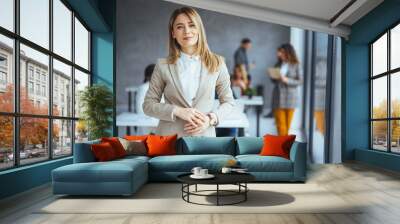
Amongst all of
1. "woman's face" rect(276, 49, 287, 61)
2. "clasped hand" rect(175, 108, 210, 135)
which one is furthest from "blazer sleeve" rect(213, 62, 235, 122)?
"woman's face" rect(276, 49, 287, 61)

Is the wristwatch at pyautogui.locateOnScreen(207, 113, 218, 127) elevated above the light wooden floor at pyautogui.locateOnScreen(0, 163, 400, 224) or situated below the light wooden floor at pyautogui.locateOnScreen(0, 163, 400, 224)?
above

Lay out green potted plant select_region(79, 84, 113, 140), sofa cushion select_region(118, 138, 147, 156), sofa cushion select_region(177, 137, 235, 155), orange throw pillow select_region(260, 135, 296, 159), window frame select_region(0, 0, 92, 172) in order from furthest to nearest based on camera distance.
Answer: green potted plant select_region(79, 84, 113, 140), sofa cushion select_region(177, 137, 235, 155), sofa cushion select_region(118, 138, 147, 156), orange throw pillow select_region(260, 135, 296, 159), window frame select_region(0, 0, 92, 172)

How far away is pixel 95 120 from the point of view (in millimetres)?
7984

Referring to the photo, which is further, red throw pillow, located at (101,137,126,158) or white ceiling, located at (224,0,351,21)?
white ceiling, located at (224,0,351,21)

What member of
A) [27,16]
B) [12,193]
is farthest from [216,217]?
[27,16]

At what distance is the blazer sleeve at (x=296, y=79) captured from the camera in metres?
9.41

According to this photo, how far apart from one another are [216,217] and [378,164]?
5690mm

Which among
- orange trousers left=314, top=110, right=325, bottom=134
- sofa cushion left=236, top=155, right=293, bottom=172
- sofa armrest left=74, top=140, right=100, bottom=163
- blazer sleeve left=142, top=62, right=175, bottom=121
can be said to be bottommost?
sofa cushion left=236, top=155, right=293, bottom=172

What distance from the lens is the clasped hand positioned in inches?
317

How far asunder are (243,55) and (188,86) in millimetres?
1832

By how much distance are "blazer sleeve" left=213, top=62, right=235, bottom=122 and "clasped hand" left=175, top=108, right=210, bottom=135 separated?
400mm

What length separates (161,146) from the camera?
21.6ft

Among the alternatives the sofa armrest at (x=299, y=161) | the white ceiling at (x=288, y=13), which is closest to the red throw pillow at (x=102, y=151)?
the sofa armrest at (x=299, y=161)

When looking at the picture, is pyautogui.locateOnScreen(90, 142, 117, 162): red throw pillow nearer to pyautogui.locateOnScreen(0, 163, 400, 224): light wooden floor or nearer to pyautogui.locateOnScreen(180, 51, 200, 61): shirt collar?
pyautogui.locateOnScreen(0, 163, 400, 224): light wooden floor
